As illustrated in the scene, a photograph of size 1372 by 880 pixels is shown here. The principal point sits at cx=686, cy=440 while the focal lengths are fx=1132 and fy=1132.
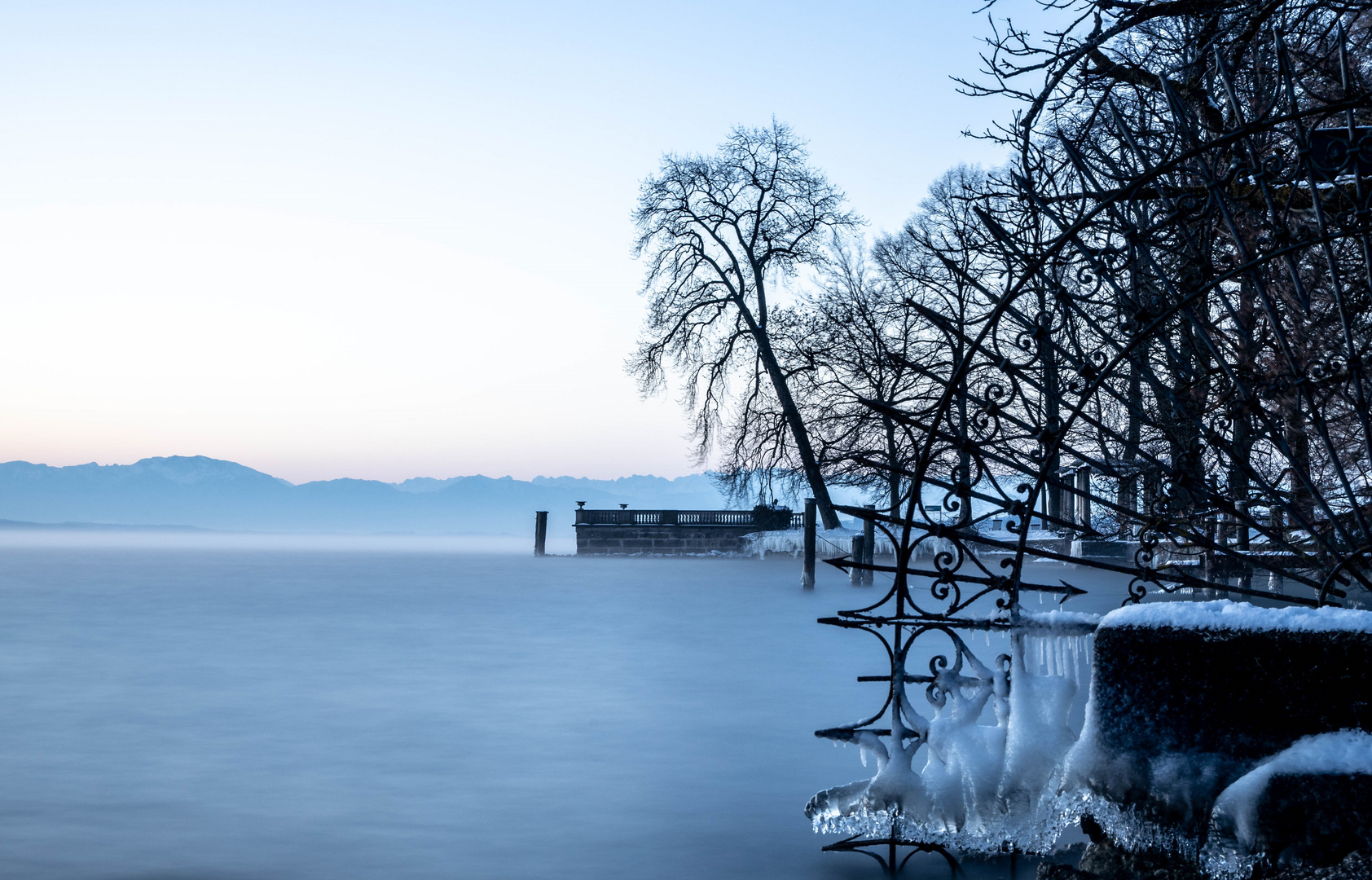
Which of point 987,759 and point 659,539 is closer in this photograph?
point 987,759

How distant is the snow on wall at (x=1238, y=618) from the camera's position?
3070 millimetres

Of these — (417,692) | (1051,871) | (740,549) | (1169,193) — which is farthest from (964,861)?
(740,549)

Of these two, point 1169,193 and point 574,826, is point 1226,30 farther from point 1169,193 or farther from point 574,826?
point 574,826

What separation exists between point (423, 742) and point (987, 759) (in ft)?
16.3

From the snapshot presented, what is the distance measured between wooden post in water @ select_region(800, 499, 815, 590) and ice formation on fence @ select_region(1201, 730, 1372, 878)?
1969 centimetres

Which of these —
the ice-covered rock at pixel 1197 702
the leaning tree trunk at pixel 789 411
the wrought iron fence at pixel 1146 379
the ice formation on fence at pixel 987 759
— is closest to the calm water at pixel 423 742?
the ice formation on fence at pixel 987 759

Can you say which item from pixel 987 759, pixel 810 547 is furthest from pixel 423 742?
pixel 810 547

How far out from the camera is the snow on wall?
3070mm

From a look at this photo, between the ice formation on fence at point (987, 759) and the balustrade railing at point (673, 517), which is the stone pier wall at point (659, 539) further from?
the ice formation on fence at point (987, 759)

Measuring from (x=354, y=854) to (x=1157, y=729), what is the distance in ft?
11.8

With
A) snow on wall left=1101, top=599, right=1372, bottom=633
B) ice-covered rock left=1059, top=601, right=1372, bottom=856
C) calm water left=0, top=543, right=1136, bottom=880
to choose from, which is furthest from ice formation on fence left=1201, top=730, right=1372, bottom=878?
calm water left=0, top=543, right=1136, bottom=880

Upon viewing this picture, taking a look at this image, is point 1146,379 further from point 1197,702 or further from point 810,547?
point 810,547

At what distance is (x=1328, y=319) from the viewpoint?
5.51m

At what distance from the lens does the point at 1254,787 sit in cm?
303
